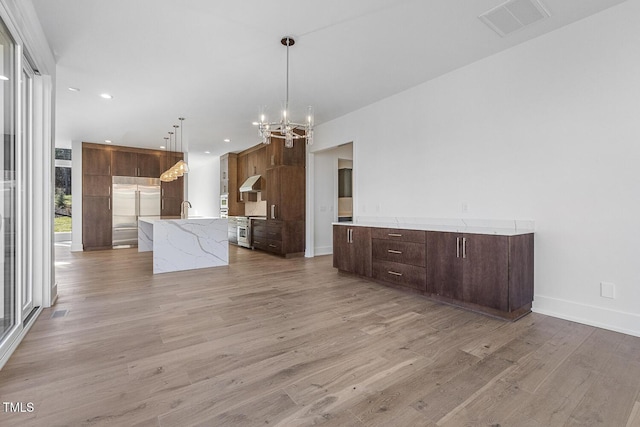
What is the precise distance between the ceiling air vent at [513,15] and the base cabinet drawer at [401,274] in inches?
98.3

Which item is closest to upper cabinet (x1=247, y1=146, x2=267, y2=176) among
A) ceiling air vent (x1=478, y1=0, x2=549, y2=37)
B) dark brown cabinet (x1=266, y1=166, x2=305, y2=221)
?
dark brown cabinet (x1=266, y1=166, x2=305, y2=221)

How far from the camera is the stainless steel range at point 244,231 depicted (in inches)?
A: 312

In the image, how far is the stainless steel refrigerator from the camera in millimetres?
8172

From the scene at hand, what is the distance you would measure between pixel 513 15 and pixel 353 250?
3138 mm

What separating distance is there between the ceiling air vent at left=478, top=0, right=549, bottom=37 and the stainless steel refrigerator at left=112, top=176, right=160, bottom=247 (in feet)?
27.8

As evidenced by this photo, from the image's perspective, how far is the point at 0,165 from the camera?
7.23ft

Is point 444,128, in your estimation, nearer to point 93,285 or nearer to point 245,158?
point 93,285

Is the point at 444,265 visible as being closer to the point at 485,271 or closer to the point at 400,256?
the point at 485,271

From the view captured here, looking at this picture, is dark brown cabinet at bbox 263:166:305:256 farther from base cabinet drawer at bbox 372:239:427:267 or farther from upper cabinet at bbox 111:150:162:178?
upper cabinet at bbox 111:150:162:178

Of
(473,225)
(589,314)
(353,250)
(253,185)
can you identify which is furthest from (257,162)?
(589,314)

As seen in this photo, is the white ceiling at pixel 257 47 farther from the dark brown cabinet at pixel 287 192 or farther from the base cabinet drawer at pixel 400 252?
the base cabinet drawer at pixel 400 252

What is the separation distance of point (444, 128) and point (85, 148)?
840 centimetres

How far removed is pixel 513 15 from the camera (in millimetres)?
2730

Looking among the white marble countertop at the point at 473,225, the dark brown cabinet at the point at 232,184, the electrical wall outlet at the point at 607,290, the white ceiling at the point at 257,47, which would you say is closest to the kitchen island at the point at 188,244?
the white ceiling at the point at 257,47
